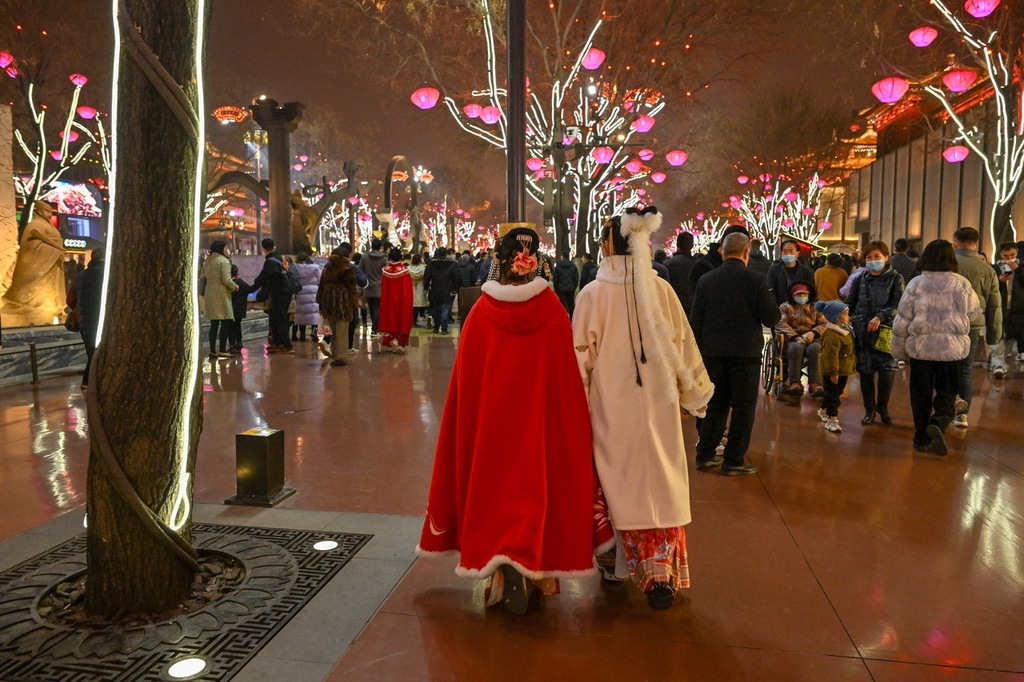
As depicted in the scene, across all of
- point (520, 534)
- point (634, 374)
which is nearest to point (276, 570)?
point (520, 534)

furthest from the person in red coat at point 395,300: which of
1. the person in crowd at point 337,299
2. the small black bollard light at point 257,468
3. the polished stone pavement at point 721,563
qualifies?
the small black bollard light at point 257,468

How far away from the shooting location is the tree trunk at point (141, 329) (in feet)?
10.8

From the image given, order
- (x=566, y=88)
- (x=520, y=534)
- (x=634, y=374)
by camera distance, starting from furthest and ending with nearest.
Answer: (x=566, y=88), (x=634, y=374), (x=520, y=534)

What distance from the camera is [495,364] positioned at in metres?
3.43

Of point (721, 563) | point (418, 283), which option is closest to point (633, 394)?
point (721, 563)

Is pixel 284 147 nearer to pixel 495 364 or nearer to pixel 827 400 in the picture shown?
pixel 827 400

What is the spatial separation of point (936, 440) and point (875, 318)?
4.50 feet

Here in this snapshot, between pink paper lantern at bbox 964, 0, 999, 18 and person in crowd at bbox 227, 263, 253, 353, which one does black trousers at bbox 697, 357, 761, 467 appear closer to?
person in crowd at bbox 227, 263, 253, 353

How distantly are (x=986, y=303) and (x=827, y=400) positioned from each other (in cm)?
283

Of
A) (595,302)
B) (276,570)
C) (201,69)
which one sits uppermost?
(201,69)

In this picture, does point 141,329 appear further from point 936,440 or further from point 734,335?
point 936,440

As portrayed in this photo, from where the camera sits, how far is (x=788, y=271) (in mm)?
9086

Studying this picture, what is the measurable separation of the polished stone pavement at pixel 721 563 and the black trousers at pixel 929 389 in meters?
0.28

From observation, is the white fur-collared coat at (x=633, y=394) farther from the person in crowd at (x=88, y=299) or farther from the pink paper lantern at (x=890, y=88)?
the pink paper lantern at (x=890, y=88)
